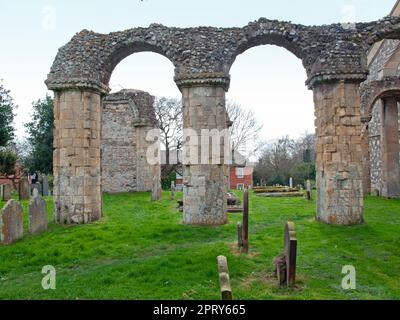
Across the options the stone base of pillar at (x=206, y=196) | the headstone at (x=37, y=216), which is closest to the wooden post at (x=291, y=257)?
the stone base of pillar at (x=206, y=196)

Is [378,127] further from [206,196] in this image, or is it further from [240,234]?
[240,234]

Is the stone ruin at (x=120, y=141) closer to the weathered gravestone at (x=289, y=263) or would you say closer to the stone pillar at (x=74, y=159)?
the stone pillar at (x=74, y=159)

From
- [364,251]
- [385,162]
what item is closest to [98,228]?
[364,251]

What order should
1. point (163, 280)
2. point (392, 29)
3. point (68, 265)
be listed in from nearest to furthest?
point (163, 280)
point (68, 265)
point (392, 29)

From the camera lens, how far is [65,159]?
1170cm

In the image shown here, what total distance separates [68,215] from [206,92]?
569 cm

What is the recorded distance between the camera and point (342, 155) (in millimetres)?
11086

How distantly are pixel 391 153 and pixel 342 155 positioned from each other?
9.56 meters

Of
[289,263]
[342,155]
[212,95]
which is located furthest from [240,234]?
[212,95]

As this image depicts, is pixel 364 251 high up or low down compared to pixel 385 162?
down

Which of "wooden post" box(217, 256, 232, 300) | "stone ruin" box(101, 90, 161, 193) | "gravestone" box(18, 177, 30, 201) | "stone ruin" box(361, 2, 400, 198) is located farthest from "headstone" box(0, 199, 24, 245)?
"stone ruin" box(361, 2, 400, 198)

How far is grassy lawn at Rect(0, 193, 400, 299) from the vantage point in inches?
237

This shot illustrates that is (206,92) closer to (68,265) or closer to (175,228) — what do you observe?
(175,228)

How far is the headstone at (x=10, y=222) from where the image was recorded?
9.12 metres
